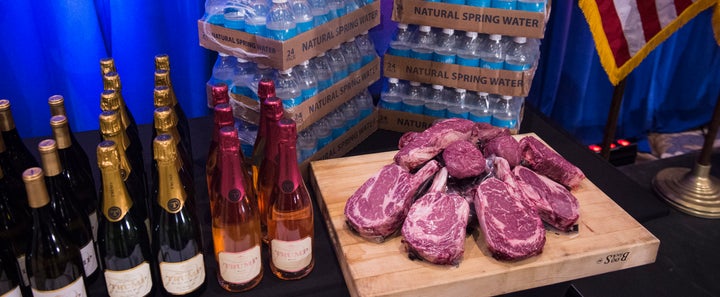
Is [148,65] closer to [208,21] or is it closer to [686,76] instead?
[208,21]

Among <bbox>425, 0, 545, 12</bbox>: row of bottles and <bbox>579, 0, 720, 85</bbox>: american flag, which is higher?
<bbox>425, 0, 545, 12</bbox>: row of bottles

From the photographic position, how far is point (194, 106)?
6.64 ft

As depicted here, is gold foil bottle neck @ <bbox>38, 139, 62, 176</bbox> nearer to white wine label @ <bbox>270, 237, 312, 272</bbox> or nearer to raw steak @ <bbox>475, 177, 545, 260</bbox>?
white wine label @ <bbox>270, 237, 312, 272</bbox>

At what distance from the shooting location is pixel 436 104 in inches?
70.1

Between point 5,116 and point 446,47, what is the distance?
1.14 metres

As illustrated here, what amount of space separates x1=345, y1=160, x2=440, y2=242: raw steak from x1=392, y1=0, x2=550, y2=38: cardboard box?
1.73 feet

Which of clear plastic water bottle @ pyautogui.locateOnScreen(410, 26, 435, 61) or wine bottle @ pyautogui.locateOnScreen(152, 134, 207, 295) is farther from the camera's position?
clear plastic water bottle @ pyautogui.locateOnScreen(410, 26, 435, 61)

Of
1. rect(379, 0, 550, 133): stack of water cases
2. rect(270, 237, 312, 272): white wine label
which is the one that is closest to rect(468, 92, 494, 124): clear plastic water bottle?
rect(379, 0, 550, 133): stack of water cases

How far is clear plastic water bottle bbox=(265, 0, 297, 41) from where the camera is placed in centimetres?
131

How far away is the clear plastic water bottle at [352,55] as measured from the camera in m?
1.64

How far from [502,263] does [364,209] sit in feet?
0.99

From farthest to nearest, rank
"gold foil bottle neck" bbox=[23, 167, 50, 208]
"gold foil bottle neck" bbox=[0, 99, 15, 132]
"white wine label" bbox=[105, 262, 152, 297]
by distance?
"gold foil bottle neck" bbox=[0, 99, 15, 132]
"white wine label" bbox=[105, 262, 152, 297]
"gold foil bottle neck" bbox=[23, 167, 50, 208]

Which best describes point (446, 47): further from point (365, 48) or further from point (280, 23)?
point (280, 23)

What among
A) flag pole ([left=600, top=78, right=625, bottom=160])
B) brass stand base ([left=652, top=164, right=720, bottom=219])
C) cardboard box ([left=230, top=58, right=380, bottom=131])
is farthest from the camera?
flag pole ([left=600, top=78, right=625, bottom=160])
